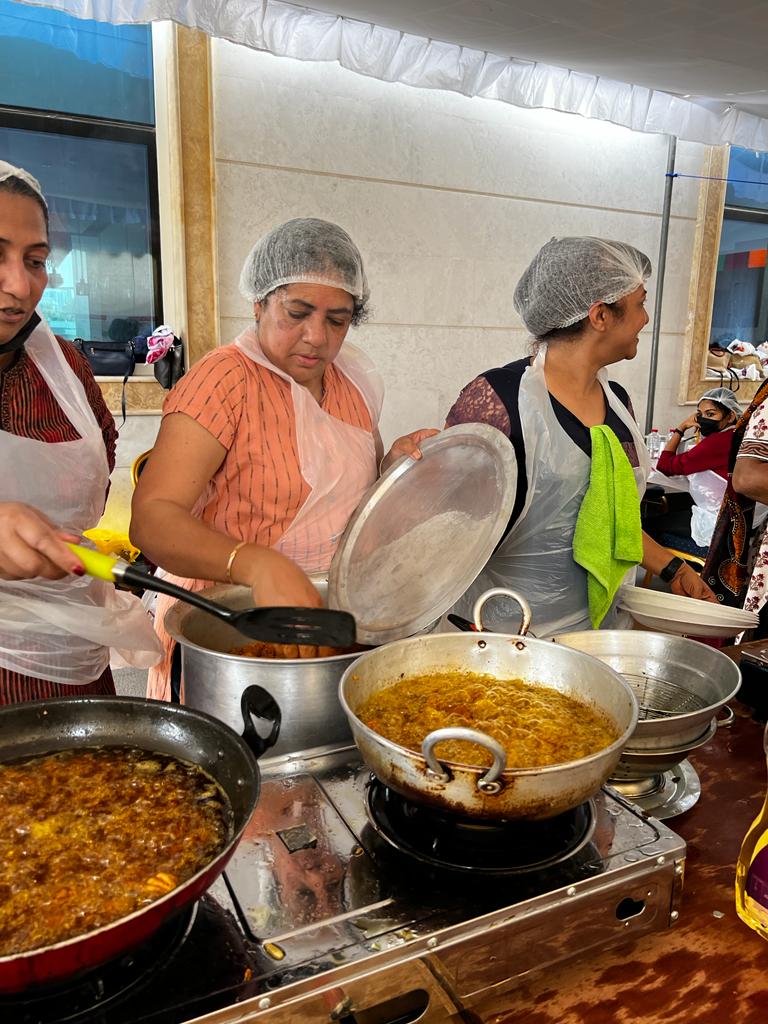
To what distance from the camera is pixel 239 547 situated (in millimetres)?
1220

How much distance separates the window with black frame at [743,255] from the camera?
5.50 meters

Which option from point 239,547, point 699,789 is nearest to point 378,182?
point 239,547

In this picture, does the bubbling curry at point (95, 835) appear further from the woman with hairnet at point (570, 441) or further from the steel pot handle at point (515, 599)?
the woman with hairnet at point (570, 441)

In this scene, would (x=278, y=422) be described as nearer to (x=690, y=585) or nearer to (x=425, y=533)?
(x=425, y=533)

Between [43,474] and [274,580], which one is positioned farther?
[43,474]

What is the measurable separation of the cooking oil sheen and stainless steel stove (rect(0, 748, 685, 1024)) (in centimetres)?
8

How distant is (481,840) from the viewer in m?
0.88

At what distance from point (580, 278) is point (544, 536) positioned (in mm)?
665

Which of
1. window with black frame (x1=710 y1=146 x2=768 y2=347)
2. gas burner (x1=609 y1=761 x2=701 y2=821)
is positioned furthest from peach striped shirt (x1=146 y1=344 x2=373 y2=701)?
window with black frame (x1=710 y1=146 x2=768 y2=347)

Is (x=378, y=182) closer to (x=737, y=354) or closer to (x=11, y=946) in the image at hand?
(x=737, y=354)

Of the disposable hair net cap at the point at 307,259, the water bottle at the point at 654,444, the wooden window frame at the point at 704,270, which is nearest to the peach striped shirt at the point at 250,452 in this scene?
the disposable hair net cap at the point at 307,259

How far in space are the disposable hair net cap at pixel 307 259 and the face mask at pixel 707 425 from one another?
339 centimetres

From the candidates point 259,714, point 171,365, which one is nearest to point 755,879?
point 259,714

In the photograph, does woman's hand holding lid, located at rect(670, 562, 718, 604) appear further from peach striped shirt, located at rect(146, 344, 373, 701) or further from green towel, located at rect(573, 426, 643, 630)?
peach striped shirt, located at rect(146, 344, 373, 701)
